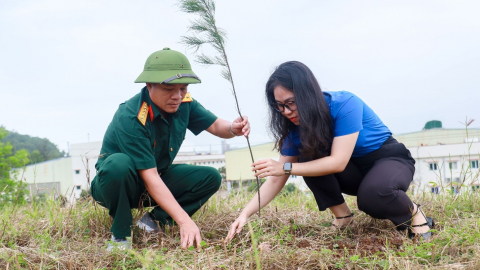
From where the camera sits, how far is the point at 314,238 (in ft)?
8.83

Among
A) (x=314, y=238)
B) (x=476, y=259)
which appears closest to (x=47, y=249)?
(x=314, y=238)

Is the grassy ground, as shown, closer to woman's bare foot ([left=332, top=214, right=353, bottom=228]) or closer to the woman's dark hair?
woman's bare foot ([left=332, top=214, right=353, bottom=228])

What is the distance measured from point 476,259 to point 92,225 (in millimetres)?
2516

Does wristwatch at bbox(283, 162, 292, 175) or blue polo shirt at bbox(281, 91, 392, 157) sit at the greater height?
blue polo shirt at bbox(281, 91, 392, 157)

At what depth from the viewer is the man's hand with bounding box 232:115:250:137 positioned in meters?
2.83

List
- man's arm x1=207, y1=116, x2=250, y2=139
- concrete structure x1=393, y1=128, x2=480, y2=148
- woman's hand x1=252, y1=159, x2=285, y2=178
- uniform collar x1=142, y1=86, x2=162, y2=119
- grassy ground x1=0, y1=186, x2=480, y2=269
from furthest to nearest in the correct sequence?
concrete structure x1=393, y1=128, x2=480, y2=148
man's arm x1=207, y1=116, x2=250, y2=139
uniform collar x1=142, y1=86, x2=162, y2=119
woman's hand x1=252, y1=159, x2=285, y2=178
grassy ground x1=0, y1=186, x2=480, y2=269

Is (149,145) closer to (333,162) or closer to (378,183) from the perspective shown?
(333,162)

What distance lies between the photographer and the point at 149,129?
2.73 meters

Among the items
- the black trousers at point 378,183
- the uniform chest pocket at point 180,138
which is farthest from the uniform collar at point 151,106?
the black trousers at point 378,183

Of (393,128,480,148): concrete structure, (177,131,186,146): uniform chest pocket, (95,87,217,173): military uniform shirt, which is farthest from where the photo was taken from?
(393,128,480,148): concrete structure

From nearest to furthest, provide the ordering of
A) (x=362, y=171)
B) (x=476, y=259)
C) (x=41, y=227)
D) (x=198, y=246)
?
(x=476, y=259), (x=198, y=246), (x=362, y=171), (x=41, y=227)

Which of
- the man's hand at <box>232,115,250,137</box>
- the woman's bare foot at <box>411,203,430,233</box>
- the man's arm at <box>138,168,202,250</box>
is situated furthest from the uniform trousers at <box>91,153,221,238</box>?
the woman's bare foot at <box>411,203,430,233</box>

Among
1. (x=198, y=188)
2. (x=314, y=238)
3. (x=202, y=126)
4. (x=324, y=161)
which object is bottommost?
(x=314, y=238)

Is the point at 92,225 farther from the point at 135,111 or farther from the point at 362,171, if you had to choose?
the point at 362,171
